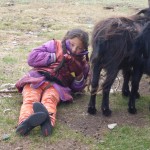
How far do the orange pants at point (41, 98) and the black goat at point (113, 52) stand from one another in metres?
0.47

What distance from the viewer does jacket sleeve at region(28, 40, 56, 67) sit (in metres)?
4.89

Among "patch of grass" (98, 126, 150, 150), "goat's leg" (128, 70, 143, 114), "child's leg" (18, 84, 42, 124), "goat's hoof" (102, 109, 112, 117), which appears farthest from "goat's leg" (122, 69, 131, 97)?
"child's leg" (18, 84, 42, 124)

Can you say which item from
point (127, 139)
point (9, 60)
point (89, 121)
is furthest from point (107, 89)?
point (9, 60)

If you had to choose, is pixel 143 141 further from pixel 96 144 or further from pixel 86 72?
pixel 86 72

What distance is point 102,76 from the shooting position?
15.0 feet

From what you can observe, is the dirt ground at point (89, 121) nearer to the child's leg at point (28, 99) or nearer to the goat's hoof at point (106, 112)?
the goat's hoof at point (106, 112)

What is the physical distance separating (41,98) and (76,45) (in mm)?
809

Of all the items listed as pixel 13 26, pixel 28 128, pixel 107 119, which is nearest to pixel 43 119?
pixel 28 128

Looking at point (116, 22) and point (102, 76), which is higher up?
point (116, 22)

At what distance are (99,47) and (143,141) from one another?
1.16m

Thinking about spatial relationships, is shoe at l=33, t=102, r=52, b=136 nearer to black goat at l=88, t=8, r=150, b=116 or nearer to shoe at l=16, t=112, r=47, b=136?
shoe at l=16, t=112, r=47, b=136

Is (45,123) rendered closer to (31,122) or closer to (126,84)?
(31,122)

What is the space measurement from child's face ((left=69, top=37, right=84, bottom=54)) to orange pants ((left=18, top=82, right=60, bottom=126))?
0.57 meters

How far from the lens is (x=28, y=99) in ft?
15.2
